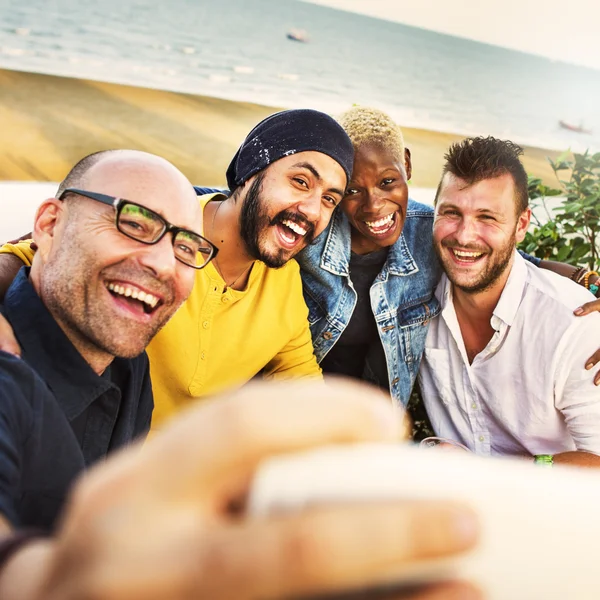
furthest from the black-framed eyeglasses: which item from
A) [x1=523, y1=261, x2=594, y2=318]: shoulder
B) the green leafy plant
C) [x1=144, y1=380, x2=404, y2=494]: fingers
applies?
the green leafy plant

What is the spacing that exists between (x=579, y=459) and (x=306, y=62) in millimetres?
4285

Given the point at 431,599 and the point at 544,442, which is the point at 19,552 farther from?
the point at 544,442

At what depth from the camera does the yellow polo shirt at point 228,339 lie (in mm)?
1878

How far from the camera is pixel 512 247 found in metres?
2.14

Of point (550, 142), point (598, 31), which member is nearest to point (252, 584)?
point (598, 31)

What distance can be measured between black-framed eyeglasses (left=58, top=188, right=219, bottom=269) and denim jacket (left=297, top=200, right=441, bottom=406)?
93cm

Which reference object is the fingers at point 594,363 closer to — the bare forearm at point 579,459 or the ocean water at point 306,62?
the bare forearm at point 579,459

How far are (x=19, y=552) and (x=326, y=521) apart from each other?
0.94 ft

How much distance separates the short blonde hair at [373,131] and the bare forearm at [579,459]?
4.43ft

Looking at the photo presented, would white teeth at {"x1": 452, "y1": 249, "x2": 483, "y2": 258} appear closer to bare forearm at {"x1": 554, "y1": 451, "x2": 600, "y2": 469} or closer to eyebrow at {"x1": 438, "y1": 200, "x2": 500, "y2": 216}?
eyebrow at {"x1": 438, "y1": 200, "x2": 500, "y2": 216}

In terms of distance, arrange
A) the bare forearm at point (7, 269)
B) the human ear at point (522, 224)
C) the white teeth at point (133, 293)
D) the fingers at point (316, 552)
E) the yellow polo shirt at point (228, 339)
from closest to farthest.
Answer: the fingers at point (316, 552) < the white teeth at point (133, 293) < the bare forearm at point (7, 269) < the yellow polo shirt at point (228, 339) < the human ear at point (522, 224)

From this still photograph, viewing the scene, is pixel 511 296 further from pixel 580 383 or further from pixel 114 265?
pixel 114 265

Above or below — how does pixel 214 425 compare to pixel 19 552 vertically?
above

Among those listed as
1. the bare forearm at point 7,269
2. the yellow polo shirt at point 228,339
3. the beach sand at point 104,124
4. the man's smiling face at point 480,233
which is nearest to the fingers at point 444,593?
the bare forearm at point 7,269
